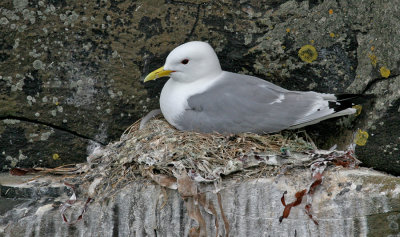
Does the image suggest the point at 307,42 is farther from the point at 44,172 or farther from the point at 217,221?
the point at 44,172

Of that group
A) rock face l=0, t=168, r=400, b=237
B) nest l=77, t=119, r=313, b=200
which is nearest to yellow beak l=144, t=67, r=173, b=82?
nest l=77, t=119, r=313, b=200

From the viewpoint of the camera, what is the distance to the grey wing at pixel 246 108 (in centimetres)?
321

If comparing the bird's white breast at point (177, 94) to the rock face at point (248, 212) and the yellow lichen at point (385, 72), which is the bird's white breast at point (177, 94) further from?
the yellow lichen at point (385, 72)

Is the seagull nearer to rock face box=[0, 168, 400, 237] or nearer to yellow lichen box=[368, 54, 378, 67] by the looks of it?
yellow lichen box=[368, 54, 378, 67]

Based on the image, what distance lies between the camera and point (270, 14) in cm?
342

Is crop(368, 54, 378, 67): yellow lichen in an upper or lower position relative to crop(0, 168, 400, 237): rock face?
upper

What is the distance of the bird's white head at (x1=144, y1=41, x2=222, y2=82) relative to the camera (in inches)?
131

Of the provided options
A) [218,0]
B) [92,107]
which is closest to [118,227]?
[92,107]

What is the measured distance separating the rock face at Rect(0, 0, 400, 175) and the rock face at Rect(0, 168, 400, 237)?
0.61 m

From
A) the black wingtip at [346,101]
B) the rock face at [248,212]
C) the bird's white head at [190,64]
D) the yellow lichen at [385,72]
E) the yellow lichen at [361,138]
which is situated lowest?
the rock face at [248,212]

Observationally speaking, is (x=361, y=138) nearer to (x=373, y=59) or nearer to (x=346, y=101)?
(x=346, y=101)

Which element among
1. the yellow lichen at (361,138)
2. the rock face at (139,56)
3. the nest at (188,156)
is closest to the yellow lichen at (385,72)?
the rock face at (139,56)

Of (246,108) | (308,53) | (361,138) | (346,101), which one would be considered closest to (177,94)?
(246,108)

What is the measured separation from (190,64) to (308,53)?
2.26 feet
